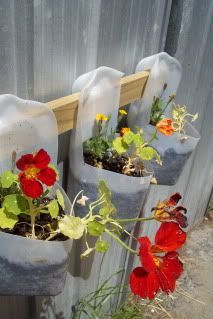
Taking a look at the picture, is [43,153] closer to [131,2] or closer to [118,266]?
[131,2]

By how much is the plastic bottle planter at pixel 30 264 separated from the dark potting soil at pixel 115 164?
0.30m

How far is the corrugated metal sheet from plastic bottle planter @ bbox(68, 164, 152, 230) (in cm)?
12

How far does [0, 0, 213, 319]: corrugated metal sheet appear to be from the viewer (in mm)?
740

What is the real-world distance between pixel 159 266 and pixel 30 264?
240 millimetres

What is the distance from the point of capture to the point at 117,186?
0.92 m

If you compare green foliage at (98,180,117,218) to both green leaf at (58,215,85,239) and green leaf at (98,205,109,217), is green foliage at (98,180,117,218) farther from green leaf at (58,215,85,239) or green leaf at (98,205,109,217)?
green leaf at (58,215,85,239)

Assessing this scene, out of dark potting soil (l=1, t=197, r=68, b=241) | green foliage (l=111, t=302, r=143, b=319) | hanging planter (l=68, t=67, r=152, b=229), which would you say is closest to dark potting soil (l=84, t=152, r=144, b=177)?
hanging planter (l=68, t=67, r=152, b=229)

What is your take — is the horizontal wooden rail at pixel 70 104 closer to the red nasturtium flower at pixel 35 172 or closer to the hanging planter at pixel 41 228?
the hanging planter at pixel 41 228

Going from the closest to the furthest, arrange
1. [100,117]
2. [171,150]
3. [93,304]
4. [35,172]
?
1. [35,172]
2. [100,117]
3. [171,150]
4. [93,304]

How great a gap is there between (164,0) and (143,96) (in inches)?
12.0

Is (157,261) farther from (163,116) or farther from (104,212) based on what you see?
(163,116)

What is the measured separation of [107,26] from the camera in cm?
95

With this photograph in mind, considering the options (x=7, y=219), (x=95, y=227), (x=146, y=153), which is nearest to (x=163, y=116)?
(x=146, y=153)

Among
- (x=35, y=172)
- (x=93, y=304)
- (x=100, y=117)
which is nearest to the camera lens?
(x=35, y=172)
